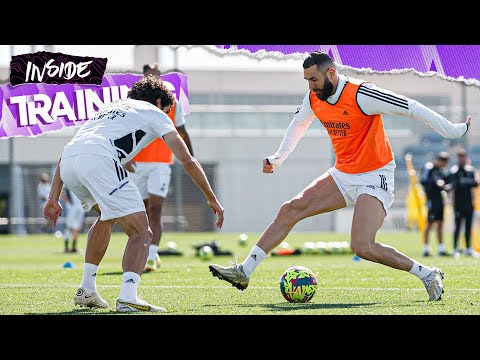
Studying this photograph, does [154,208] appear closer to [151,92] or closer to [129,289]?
[151,92]

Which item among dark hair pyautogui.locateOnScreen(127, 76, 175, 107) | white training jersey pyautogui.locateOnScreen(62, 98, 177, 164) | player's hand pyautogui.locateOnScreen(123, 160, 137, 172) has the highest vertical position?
dark hair pyautogui.locateOnScreen(127, 76, 175, 107)

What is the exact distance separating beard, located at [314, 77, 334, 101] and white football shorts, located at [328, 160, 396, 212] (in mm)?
709

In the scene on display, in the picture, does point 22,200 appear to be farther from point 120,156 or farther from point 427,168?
point 120,156

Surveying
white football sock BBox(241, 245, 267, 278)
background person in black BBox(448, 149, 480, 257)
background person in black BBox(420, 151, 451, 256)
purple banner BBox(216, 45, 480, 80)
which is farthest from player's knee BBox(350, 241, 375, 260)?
background person in black BBox(448, 149, 480, 257)

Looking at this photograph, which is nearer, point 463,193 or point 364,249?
point 364,249

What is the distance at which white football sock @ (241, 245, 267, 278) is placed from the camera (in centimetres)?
803

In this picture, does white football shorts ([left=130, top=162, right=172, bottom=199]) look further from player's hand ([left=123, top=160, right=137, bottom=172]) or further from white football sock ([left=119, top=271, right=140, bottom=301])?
white football sock ([left=119, top=271, right=140, bottom=301])

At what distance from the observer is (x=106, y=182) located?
7.04 meters

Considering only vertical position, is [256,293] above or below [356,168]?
below

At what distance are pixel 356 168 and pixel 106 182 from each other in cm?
235

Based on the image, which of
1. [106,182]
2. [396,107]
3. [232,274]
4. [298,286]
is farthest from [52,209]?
[396,107]

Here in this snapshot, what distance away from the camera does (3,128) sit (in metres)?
13.2

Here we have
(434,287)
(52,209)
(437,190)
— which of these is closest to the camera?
(52,209)

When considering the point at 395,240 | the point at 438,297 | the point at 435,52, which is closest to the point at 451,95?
the point at 395,240
